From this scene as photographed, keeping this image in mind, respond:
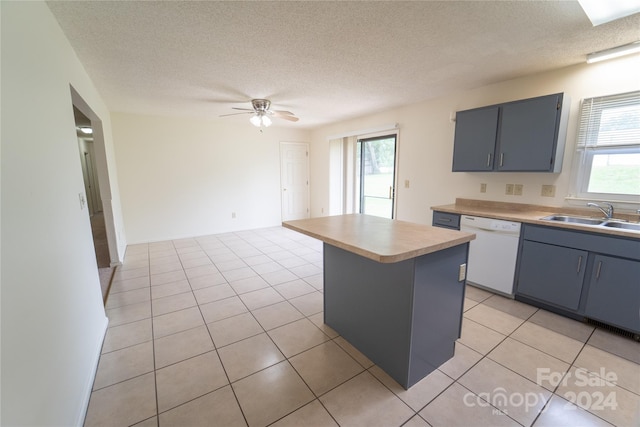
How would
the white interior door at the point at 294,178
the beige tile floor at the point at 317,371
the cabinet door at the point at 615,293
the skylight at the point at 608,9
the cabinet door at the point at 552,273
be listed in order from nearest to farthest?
the beige tile floor at the point at 317,371 < the skylight at the point at 608,9 < the cabinet door at the point at 615,293 < the cabinet door at the point at 552,273 < the white interior door at the point at 294,178

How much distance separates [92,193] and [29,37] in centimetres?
851

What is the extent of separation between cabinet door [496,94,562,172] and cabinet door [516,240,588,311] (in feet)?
2.68

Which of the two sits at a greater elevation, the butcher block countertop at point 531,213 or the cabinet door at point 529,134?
the cabinet door at point 529,134

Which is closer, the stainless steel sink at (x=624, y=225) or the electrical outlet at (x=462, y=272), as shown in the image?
the electrical outlet at (x=462, y=272)

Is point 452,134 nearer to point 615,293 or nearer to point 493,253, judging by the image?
point 493,253

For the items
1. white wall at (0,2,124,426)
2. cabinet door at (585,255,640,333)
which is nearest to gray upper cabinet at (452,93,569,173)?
cabinet door at (585,255,640,333)

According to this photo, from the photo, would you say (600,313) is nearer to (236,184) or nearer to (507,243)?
(507,243)

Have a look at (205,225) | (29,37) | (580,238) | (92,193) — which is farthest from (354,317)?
(92,193)

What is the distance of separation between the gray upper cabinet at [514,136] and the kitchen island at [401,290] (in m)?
1.61

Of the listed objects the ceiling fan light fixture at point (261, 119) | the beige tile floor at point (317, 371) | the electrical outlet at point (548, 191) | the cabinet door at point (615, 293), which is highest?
the ceiling fan light fixture at point (261, 119)

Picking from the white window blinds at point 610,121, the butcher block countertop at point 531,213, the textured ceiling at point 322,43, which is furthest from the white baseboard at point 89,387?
the white window blinds at point 610,121

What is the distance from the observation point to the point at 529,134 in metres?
2.59

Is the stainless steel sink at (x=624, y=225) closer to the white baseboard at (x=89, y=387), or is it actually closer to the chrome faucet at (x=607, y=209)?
the chrome faucet at (x=607, y=209)

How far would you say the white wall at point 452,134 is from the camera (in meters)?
2.40
